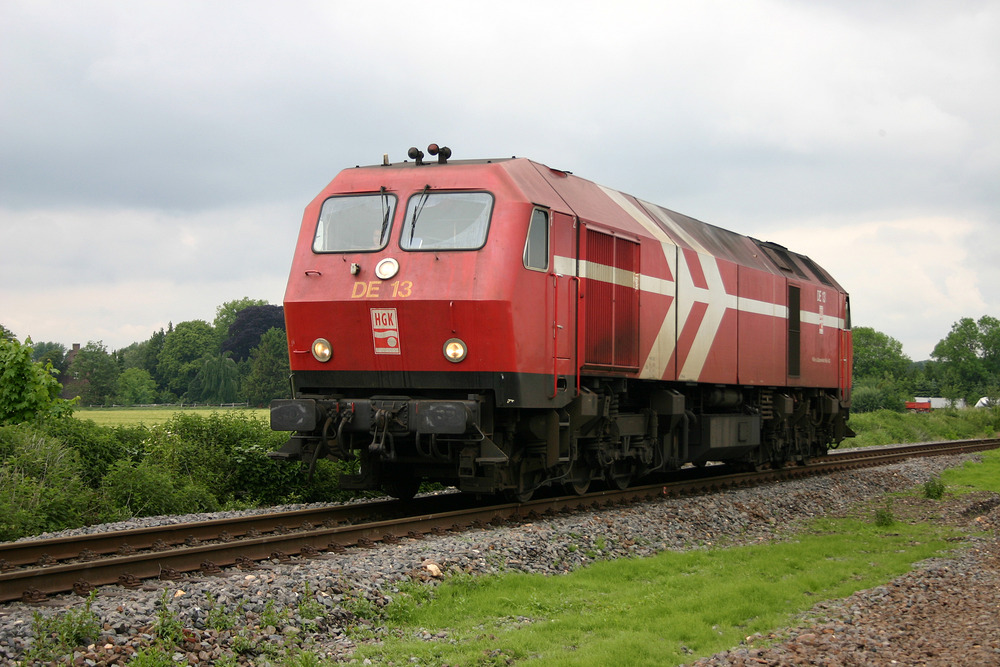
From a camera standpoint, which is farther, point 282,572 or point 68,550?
point 68,550

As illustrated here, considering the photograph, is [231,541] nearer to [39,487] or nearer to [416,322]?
[416,322]

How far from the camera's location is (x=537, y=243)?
1062cm

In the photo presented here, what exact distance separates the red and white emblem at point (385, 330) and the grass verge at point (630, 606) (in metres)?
3.27

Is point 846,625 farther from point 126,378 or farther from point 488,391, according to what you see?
point 126,378

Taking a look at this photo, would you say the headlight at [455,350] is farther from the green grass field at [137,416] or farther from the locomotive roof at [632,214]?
the green grass field at [137,416]

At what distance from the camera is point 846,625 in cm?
689

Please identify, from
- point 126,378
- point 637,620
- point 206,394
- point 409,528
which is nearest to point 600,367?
point 409,528

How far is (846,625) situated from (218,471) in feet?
31.5

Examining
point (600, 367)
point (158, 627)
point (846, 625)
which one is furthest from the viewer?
point (600, 367)

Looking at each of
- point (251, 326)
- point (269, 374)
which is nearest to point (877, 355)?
point (251, 326)

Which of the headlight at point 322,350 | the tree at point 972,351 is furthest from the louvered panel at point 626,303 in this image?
the tree at point 972,351

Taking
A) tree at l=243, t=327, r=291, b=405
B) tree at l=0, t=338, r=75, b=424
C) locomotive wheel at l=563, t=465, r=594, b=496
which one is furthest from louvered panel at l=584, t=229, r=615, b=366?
tree at l=243, t=327, r=291, b=405

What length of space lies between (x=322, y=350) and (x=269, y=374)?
55.8m

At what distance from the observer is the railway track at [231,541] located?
22.0 feet
